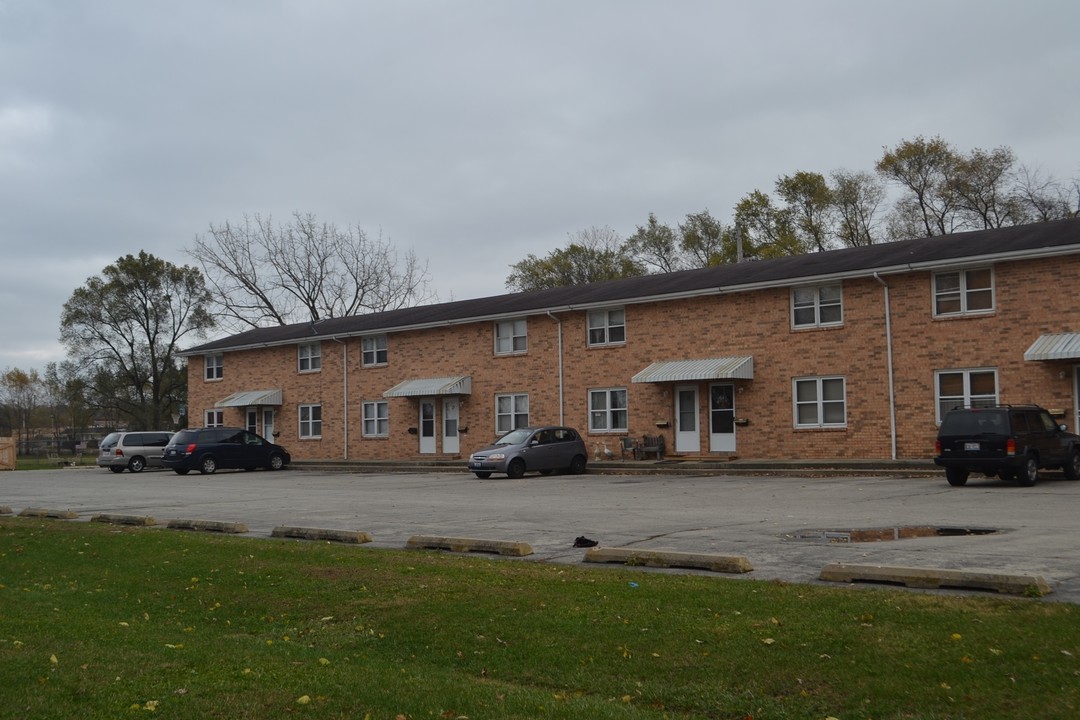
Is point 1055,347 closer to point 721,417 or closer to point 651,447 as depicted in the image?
point 721,417

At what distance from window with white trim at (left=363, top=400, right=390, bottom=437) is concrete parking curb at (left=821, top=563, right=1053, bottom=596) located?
32557mm

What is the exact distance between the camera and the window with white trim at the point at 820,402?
93.4 ft

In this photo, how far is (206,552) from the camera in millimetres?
12125

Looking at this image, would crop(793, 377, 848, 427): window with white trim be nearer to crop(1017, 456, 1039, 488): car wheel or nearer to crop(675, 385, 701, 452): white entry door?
crop(675, 385, 701, 452): white entry door

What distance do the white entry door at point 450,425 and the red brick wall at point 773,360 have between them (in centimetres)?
35

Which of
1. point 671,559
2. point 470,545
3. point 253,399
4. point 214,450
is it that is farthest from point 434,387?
point 671,559

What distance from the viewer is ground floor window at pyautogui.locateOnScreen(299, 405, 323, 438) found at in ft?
142

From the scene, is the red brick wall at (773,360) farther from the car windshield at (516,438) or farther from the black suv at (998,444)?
the black suv at (998,444)

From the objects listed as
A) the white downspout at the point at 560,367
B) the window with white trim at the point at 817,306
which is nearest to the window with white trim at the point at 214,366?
the white downspout at the point at 560,367

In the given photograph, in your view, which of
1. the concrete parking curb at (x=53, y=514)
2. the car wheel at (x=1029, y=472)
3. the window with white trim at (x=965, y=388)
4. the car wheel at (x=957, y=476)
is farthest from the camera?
the window with white trim at (x=965, y=388)

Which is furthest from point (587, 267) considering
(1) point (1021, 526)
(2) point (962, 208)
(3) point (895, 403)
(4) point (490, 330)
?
(1) point (1021, 526)

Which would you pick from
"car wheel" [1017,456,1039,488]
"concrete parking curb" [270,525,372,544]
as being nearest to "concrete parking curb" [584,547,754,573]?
"concrete parking curb" [270,525,372,544]

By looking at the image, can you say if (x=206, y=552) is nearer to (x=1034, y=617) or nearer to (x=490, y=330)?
(x=1034, y=617)

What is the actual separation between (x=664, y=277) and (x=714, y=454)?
7.67m
